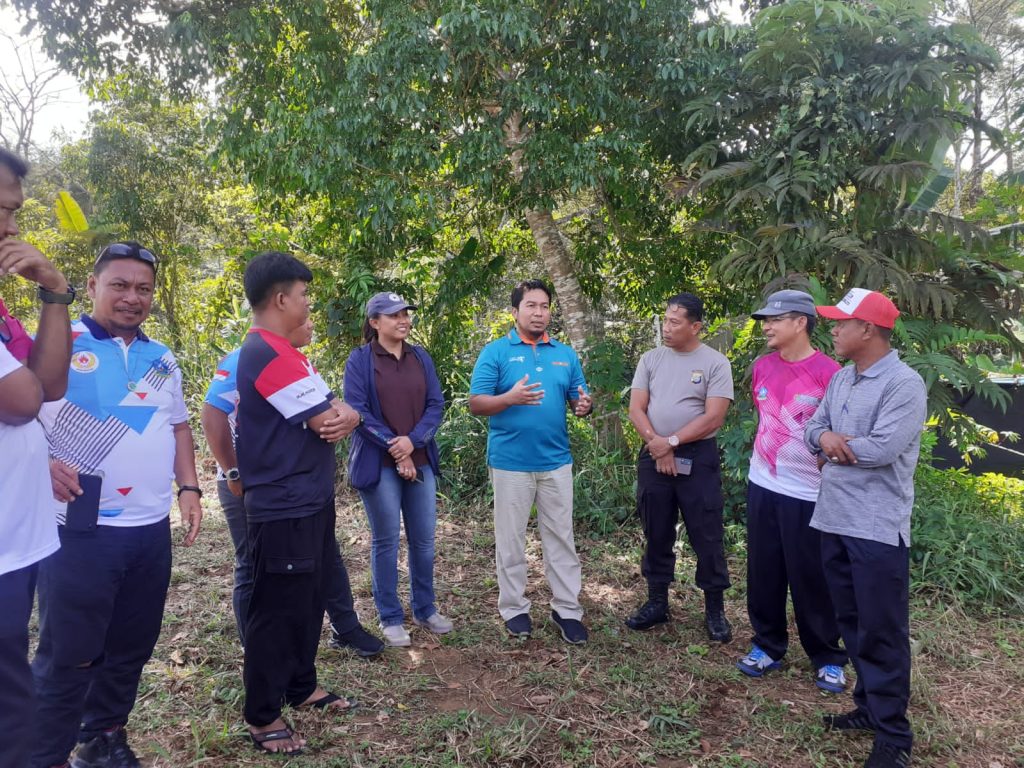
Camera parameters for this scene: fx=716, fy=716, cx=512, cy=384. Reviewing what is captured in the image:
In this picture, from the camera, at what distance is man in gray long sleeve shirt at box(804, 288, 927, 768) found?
2.85 m

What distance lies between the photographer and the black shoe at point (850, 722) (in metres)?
3.15

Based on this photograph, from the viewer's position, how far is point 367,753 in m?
3.00

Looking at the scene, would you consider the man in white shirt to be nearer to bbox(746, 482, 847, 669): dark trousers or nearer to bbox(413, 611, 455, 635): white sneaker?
bbox(413, 611, 455, 635): white sneaker

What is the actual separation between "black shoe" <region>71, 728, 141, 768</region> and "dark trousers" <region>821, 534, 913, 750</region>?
116 inches

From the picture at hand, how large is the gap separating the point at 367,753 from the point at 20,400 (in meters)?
2.02

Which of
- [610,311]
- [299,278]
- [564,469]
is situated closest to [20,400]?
[299,278]

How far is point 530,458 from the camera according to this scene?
407 cm

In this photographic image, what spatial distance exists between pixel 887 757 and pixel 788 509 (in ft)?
3.74

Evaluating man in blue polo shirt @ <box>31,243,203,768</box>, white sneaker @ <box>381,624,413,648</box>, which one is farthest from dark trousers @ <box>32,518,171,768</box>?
white sneaker @ <box>381,624,413,648</box>

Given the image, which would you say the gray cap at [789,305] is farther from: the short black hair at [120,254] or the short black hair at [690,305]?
the short black hair at [120,254]

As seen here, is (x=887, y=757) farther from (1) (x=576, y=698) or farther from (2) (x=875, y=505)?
(1) (x=576, y=698)

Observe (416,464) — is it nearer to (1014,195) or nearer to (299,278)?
(299,278)

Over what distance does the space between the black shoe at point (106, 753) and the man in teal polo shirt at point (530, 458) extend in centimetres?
202

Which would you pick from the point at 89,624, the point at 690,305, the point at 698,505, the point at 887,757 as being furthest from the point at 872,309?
the point at 89,624
